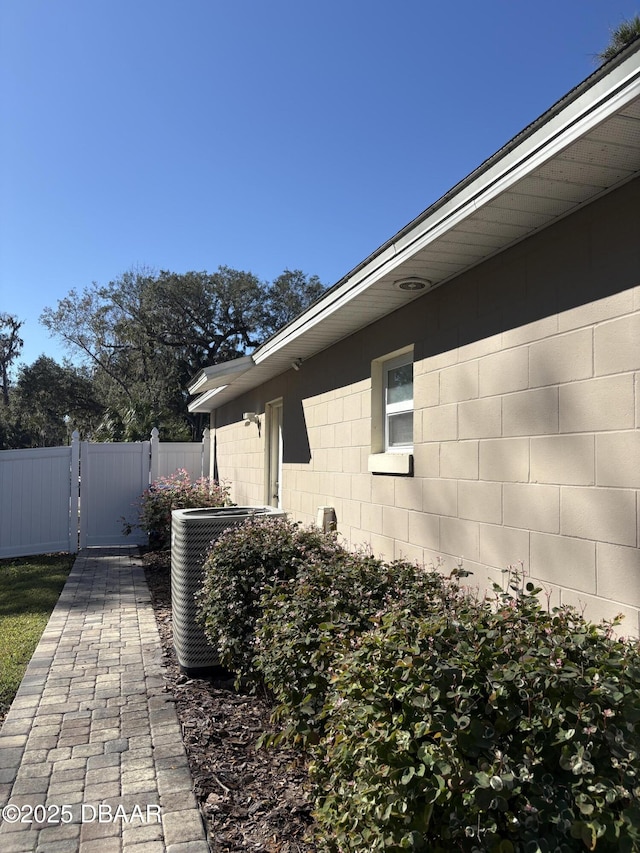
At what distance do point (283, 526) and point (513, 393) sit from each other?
2.32m

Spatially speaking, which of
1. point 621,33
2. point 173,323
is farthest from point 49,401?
point 621,33

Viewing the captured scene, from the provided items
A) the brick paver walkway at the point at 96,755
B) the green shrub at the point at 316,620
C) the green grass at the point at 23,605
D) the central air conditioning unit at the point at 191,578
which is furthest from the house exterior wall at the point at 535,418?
the green grass at the point at 23,605

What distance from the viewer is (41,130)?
1237cm

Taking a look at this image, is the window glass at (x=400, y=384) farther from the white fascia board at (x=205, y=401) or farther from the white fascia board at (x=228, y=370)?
the white fascia board at (x=205, y=401)

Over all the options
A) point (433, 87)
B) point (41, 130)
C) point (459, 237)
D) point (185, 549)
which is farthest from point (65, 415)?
point (459, 237)

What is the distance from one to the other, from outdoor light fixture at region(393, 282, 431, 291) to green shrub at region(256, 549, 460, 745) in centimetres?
199

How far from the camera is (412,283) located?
4648mm

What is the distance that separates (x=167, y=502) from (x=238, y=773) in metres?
8.17

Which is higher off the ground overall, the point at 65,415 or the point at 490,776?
the point at 65,415

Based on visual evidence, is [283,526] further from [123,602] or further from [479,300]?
[123,602]

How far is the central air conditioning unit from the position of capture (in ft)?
17.1

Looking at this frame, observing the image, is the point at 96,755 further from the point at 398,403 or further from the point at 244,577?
the point at 398,403

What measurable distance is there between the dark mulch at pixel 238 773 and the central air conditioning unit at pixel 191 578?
0.17m

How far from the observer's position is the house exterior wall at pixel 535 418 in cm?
300
